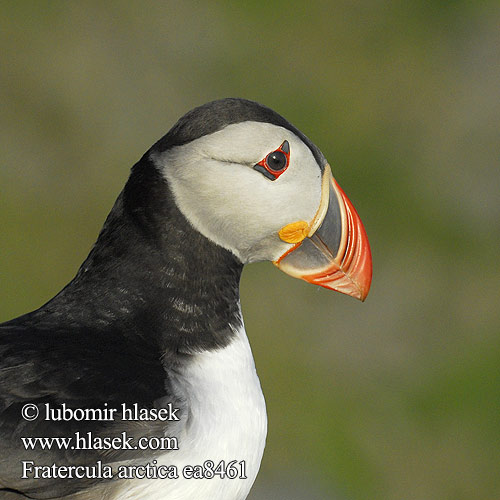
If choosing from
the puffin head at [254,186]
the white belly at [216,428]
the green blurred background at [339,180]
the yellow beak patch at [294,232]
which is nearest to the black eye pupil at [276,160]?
the puffin head at [254,186]

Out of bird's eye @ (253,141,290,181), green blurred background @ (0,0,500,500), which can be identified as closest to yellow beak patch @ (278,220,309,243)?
bird's eye @ (253,141,290,181)

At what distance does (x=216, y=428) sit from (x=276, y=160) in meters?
0.51

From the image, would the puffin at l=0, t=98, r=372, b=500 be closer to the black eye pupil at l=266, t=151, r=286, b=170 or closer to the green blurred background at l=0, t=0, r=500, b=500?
the black eye pupil at l=266, t=151, r=286, b=170

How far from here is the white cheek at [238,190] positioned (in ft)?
5.34

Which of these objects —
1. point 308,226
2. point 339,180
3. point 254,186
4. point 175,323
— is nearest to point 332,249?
point 308,226

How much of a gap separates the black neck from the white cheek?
3cm

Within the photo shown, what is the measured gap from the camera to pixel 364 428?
15.2ft

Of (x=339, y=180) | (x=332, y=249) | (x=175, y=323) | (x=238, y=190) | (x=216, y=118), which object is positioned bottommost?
(x=339, y=180)

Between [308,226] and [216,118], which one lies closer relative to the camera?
[216,118]

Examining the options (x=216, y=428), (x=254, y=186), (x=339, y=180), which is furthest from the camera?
(x=339, y=180)

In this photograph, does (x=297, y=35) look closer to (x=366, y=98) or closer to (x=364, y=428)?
(x=366, y=98)

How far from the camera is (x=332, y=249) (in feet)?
5.85

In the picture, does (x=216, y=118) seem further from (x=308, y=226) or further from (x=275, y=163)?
(x=308, y=226)

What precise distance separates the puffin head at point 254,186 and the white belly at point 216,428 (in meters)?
0.23
